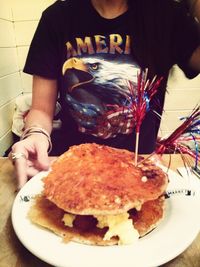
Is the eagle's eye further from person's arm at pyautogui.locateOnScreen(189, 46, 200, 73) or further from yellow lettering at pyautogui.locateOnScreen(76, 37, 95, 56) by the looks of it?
person's arm at pyautogui.locateOnScreen(189, 46, 200, 73)

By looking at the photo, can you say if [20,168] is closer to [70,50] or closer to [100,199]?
[100,199]

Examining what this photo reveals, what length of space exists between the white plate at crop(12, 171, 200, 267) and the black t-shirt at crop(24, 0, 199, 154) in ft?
1.54

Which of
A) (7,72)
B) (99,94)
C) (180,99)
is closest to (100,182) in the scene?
(99,94)

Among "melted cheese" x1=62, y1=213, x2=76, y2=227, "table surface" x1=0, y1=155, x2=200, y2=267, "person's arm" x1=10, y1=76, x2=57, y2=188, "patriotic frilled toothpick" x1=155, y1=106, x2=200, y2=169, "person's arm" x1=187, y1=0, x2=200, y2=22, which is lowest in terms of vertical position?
"table surface" x1=0, y1=155, x2=200, y2=267

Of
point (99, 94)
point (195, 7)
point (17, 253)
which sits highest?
point (195, 7)

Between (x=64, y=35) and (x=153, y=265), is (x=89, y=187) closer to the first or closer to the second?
(x=153, y=265)

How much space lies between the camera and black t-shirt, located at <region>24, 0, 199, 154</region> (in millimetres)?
988

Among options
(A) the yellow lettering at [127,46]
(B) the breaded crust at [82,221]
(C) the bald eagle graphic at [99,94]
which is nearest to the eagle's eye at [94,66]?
(C) the bald eagle graphic at [99,94]

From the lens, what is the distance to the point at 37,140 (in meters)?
0.80

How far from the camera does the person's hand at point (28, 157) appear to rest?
2.31 ft

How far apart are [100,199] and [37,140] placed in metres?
0.36

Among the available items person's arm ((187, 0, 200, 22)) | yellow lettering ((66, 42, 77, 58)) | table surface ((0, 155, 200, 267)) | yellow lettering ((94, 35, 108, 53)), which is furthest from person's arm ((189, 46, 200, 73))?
table surface ((0, 155, 200, 267))

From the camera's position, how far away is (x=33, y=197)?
0.64 m

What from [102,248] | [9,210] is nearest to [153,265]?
[102,248]
